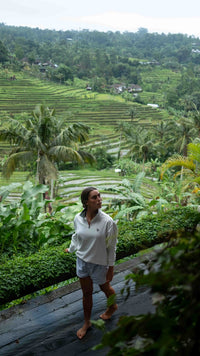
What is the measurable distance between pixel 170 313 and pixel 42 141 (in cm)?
794

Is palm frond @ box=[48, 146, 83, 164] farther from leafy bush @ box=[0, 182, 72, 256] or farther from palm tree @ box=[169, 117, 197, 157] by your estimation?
palm tree @ box=[169, 117, 197, 157]

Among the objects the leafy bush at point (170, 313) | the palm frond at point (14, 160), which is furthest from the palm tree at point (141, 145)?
the leafy bush at point (170, 313)

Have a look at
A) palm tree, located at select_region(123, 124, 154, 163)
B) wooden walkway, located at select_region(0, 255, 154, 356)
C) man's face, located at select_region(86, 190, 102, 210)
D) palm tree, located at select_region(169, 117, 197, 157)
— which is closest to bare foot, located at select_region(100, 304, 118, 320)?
wooden walkway, located at select_region(0, 255, 154, 356)

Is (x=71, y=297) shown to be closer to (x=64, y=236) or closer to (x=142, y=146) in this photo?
(x=64, y=236)

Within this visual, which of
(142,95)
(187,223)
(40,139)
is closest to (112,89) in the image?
(142,95)

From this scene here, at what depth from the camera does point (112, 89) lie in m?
49.5

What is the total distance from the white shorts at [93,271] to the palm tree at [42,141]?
20.5 ft

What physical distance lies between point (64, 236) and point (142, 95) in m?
50.2

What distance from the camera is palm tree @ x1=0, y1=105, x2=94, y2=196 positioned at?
805 centimetres

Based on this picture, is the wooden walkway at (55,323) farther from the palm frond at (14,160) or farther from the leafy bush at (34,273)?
the palm frond at (14,160)

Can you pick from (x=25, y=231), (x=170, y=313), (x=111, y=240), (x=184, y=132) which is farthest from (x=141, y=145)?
(x=170, y=313)

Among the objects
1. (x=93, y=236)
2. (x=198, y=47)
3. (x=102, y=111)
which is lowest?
(x=102, y=111)

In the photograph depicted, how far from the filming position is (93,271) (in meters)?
1.84

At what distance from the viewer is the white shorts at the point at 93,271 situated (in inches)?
71.8
